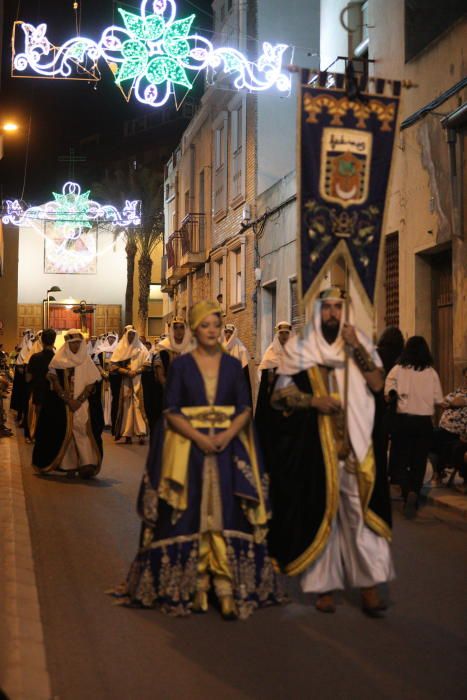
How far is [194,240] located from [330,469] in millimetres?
31331

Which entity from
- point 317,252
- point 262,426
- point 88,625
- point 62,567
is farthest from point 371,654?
point 262,426

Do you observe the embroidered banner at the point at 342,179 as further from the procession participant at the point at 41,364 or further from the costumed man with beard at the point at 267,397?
the procession participant at the point at 41,364

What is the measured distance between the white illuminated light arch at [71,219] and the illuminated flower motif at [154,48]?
92.4 ft

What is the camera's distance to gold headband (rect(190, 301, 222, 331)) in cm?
701

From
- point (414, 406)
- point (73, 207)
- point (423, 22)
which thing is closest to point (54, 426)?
point (414, 406)

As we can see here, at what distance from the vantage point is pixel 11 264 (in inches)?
2488

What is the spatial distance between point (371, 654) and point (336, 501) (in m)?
1.24

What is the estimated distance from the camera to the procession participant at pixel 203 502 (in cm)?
674

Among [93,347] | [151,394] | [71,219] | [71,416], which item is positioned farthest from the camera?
[71,219]

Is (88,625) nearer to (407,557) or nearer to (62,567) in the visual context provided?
(62,567)

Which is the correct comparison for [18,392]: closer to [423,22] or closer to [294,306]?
[294,306]

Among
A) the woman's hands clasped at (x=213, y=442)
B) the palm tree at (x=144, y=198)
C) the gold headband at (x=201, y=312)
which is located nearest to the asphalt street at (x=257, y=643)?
the woman's hands clasped at (x=213, y=442)

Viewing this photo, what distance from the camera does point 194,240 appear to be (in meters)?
37.9

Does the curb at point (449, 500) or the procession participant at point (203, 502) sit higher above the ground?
the procession participant at point (203, 502)
